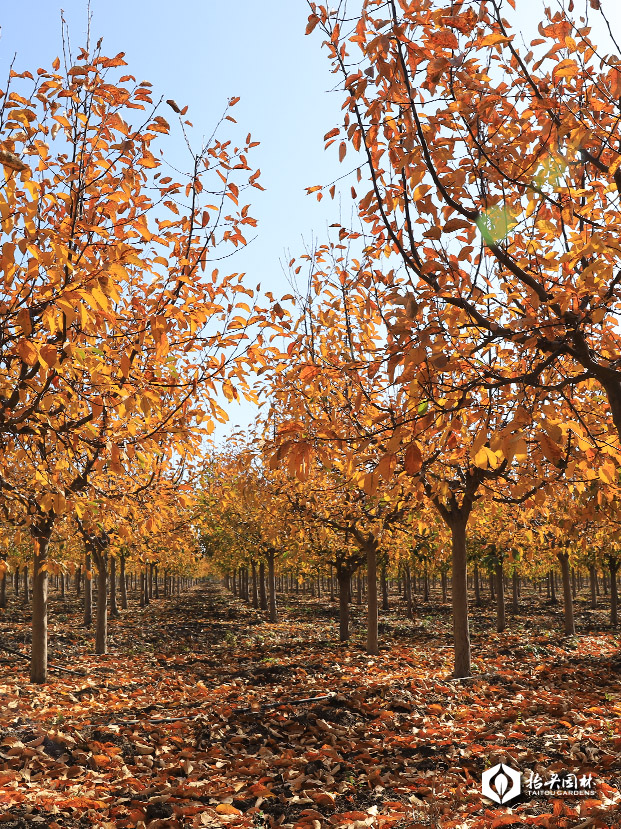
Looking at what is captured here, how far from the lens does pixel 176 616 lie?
2394 cm

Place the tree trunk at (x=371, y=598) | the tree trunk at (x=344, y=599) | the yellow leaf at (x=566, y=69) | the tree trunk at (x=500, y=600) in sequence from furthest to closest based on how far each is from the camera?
the tree trunk at (x=500, y=600) < the tree trunk at (x=344, y=599) < the tree trunk at (x=371, y=598) < the yellow leaf at (x=566, y=69)

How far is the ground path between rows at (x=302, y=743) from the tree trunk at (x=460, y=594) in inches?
12.3

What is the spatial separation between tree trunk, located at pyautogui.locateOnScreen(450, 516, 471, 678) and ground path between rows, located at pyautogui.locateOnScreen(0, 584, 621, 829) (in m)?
0.31

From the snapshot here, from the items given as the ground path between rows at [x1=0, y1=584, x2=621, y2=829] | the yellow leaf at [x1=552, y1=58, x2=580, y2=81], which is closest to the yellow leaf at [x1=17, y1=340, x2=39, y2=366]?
the yellow leaf at [x1=552, y1=58, x2=580, y2=81]

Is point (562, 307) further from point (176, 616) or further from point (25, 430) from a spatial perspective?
point (176, 616)

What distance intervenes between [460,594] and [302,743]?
11.7ft

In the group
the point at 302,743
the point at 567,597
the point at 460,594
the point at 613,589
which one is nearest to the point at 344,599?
the point at 567,597

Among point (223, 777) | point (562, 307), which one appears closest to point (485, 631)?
point (223, 777)

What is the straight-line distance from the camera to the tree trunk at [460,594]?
27.1 ft

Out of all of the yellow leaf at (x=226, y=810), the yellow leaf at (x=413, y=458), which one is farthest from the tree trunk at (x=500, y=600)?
the yellow leaf at (x=413, y=458)

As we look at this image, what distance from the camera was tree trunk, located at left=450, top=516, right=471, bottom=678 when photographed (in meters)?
8.26

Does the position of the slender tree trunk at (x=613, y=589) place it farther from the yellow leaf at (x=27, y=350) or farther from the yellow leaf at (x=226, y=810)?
the yellow leaf at (x=27, y=350)

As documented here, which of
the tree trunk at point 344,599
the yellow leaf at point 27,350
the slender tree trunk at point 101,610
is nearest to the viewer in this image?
A: the yellow leaf at point 27,350

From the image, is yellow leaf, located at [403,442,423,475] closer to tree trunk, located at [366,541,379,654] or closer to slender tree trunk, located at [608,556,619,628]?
tree trunk, located at [366,541,379,654]
